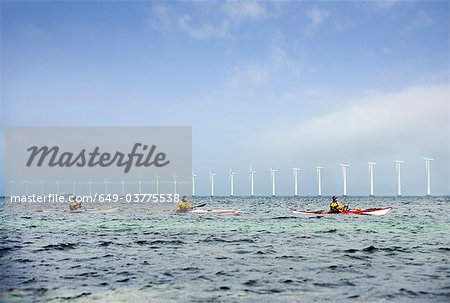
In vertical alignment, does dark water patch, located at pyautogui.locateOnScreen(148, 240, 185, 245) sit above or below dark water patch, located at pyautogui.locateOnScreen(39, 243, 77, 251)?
below

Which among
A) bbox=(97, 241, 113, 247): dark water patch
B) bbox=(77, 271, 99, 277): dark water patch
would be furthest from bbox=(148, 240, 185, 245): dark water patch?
bbox=(77, 271, 99, 277): dark water patch

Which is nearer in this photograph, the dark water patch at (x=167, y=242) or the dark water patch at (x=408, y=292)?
the dark water patch at (x=408, y=292)

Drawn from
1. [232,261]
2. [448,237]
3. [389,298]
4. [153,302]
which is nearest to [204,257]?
[232,261]

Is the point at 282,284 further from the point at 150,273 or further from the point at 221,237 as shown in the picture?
the point at 221,237

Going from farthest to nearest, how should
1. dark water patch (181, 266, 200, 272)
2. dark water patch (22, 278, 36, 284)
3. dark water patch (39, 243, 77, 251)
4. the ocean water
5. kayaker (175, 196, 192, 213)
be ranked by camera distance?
kayaker (175, 196, 192, 213) < dark water patch (39, 243, 77, 251) < dark water patch (181, 266, 200, 272) < dark water patch (22, 278, 36, 284) < the ocean water

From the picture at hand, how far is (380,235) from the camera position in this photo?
28.6m

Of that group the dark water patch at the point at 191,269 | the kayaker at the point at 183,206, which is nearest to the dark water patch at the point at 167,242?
the dark water patch at the point at 191,269

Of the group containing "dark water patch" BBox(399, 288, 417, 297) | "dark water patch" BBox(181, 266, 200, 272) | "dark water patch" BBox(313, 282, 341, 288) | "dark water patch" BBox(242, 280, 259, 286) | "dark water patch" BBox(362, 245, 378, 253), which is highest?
"dark water patch" BBox(399, 288, 417, 297)

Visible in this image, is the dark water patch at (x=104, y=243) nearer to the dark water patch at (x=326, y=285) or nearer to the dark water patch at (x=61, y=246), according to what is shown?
the dark water patch at (x=61, y=246)

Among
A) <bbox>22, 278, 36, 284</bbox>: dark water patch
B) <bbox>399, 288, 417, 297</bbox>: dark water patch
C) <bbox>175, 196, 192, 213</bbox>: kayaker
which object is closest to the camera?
<bbox>399, 288, 417, 297</bbox>: dark water patch

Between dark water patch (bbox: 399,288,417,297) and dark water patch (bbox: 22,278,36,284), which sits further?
dark water patch (bbox: 22,278,36,284)

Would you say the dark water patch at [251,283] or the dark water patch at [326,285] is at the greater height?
the dark water patch at [326,285]

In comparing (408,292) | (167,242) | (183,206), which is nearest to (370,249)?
(408,292)

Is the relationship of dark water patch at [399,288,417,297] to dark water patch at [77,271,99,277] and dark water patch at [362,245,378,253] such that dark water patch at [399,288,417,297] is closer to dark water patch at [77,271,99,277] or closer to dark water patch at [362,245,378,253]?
dark water patch at [362,245,378,253]
